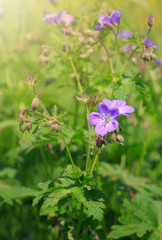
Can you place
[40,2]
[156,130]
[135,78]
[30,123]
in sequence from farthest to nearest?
[40,2]
[156,130]
[135,78]
[30,123]

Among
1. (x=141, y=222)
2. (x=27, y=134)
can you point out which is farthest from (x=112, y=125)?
(x=141, y=222)

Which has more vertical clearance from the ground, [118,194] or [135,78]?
[135,78]

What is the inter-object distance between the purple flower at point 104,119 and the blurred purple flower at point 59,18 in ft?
2.85

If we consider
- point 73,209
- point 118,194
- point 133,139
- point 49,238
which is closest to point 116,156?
point 133,139

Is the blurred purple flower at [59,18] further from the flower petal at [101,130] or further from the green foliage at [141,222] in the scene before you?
the green foliage at [141,222]

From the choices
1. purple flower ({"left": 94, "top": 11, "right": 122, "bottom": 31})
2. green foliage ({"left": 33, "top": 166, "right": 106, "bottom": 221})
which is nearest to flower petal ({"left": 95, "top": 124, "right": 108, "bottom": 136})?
green foliage ({"left": 33, "top": 166, "right": 106, "bottom": 221})

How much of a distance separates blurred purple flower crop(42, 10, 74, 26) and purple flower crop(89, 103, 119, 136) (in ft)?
2.85

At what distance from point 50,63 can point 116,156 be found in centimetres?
157

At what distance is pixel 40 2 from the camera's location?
598cm

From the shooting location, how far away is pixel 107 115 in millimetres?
1354

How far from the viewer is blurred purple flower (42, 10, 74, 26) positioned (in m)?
1.90

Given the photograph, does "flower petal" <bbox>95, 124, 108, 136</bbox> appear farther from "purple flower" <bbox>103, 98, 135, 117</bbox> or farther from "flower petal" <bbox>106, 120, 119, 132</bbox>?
"purple flower" <bbox>103, 98, 135, 117</bbox>

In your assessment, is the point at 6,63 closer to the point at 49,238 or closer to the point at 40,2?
the point at 49,238

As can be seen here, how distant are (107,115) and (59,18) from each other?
92cm
